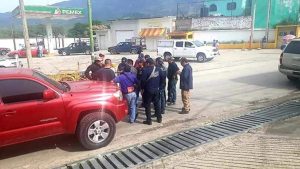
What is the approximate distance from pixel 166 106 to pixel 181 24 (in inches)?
1329

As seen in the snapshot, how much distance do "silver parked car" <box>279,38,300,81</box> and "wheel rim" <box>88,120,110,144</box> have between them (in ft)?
26.9

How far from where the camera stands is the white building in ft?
135

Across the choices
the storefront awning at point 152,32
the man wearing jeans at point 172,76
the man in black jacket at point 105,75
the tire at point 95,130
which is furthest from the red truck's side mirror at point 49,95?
the storefront awning at point 152,32

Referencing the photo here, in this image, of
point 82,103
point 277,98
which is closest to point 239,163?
point 82,103

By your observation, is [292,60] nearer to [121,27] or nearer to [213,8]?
[213,8]

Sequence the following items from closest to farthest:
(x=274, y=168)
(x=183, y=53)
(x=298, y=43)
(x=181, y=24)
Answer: (x=274, y=168)
(x=298, y=43)
(x=183, y=53)
(x=181, y=24)

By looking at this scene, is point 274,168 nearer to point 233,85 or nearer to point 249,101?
point 249,101

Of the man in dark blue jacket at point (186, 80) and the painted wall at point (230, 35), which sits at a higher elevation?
the painted wall at point (230, 35)

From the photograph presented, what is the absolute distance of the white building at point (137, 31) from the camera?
41188 millimetres

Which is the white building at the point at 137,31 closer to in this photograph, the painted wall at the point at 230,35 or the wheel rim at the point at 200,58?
the painted wall at the point at 230,35

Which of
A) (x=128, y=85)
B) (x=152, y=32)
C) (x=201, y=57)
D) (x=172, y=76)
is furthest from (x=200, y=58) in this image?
(x=152, y=32)

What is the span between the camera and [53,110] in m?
5.93

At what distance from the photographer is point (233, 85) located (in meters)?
12.8

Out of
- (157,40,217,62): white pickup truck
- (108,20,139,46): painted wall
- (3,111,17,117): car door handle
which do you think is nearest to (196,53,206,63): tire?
(157,40,217,62): white pickup truck
